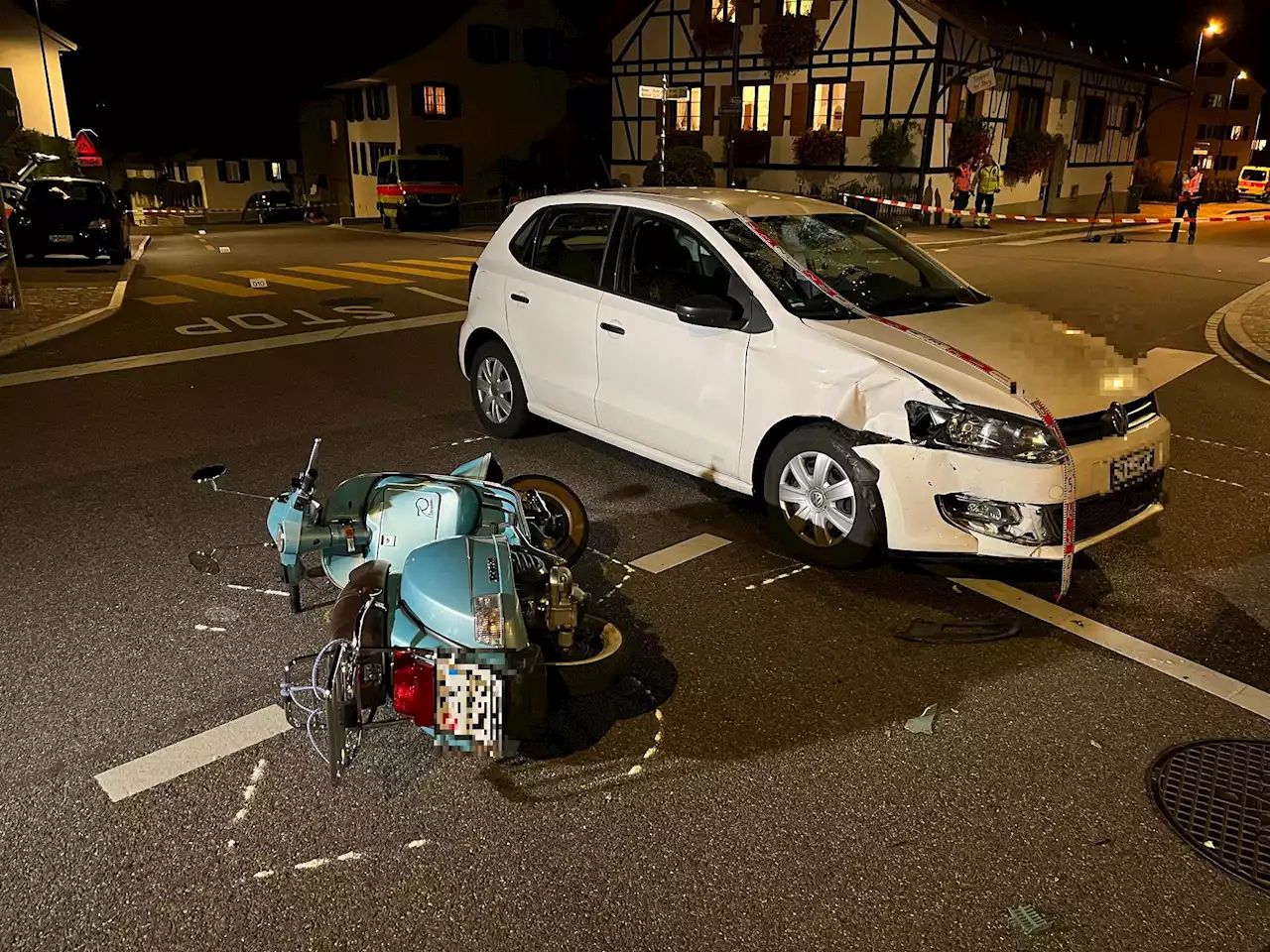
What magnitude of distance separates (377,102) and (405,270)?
82.0ft

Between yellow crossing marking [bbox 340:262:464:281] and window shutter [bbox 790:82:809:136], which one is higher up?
window shutter [bbox 790:82:809:136]

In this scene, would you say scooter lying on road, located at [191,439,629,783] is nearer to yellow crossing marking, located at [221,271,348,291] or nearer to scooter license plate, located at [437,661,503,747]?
scooter license plate, located at [437,661,503,747]

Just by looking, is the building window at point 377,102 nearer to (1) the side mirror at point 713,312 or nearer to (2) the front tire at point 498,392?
(2) the front tire at point 498,392

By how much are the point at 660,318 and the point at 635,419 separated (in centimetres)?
63

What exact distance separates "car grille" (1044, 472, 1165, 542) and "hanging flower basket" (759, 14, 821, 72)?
30.2m

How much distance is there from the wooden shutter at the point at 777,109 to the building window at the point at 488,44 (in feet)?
42.2

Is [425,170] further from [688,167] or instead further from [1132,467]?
[1132,467]

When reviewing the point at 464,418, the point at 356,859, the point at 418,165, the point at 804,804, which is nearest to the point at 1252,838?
the point at 804,804

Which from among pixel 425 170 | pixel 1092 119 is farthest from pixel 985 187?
pixel 425 170

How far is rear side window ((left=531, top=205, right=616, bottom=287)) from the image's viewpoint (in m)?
6.03

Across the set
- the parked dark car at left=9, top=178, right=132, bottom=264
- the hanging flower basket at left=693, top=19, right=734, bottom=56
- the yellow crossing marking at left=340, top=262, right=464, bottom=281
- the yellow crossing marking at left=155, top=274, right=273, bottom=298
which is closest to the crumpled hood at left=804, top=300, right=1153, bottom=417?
the yellow crossing marking at left=155, top=274, right=273, bottom=298

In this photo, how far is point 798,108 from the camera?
32688 mm

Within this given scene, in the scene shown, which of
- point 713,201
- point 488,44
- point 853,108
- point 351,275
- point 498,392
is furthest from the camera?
point 488,44

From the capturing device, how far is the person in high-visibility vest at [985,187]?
28.4 meters
